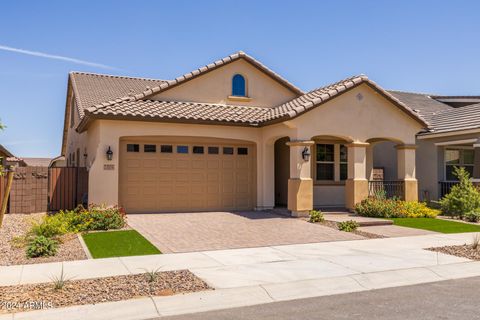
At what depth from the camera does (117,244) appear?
34.8ft

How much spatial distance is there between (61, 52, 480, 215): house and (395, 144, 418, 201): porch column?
0.04 meters

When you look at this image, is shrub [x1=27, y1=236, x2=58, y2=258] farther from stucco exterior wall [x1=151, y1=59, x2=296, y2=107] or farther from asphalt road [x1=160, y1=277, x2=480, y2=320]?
stucco exterior wall [x1=151, y1=59, x2=296, y2=107]

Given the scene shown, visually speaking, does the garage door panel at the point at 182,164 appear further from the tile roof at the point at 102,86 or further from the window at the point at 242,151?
the tile roof at the point at 102,86

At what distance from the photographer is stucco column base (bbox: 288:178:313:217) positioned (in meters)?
15.6

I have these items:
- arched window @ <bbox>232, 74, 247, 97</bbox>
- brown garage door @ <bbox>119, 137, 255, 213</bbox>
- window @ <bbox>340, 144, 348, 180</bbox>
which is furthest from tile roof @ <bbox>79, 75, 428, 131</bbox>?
window @ <bbox>340, 144, 348, 180</bbox>

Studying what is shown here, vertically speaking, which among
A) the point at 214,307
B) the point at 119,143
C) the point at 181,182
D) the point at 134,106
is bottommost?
the point at 214,307

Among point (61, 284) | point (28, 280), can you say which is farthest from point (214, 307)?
point (28, 280)

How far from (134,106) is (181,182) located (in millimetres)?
3331

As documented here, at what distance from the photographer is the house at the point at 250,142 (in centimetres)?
1572

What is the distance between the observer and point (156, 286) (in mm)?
7035

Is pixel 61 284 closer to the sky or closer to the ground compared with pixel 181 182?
closer to the ground

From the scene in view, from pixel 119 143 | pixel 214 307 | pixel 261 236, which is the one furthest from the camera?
pixel 119 143

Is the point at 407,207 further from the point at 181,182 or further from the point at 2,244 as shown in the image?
the point at 2,244

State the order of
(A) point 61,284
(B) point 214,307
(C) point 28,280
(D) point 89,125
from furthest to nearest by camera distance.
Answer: (D) point 89,125 → (C) point 28,280 → (A) point 61,284 → (B) point 214,307
